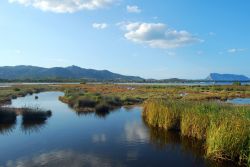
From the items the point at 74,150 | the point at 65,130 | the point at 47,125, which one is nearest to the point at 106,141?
the point at 74,150

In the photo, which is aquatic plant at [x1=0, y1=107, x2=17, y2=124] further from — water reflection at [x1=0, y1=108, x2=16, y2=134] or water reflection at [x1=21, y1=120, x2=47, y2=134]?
water reflection at [x1=21, y1=120, x2=47, y2=134]

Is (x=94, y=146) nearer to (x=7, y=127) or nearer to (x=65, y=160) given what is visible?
(x=65, y=160)

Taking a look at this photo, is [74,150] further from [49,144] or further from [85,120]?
[85,120]

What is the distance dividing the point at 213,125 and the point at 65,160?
28.7 ft

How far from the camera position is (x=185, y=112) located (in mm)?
24812

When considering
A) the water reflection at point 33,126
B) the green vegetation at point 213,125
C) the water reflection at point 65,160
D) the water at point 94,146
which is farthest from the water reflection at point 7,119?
the green vegetation at point 213,125

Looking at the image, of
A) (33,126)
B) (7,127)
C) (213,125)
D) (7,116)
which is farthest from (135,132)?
(7,116)

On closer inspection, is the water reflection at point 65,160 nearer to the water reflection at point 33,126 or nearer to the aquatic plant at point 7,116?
the water reflection at point 33,126

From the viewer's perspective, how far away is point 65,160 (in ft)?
59.2

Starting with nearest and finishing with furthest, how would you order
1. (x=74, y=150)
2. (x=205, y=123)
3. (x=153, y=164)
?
1. (x=153, y=164)
2. (x=74, y=150)
3. (x=205, y=123)

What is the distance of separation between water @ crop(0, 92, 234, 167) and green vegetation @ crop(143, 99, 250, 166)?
31.7 inches

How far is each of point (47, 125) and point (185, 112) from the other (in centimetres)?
1277

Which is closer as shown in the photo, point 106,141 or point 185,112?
point 106,141

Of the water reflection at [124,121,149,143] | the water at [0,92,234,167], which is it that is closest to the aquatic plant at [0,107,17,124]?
the water at [0,92,234,167]
